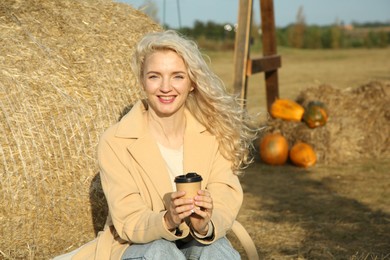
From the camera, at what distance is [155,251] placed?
3086 mm

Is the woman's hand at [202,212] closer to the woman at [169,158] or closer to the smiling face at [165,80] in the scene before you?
the woman at [169,158]

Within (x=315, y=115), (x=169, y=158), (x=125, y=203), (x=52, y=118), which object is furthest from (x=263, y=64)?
(x=125, y=203)

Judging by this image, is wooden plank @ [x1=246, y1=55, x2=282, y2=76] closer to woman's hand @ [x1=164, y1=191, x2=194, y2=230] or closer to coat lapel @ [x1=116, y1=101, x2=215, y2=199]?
coat lapel @ [x1=116, y1=101, x2=215, y2=199]

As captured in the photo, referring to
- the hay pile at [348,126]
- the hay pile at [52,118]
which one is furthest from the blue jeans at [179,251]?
the hay pile at [348,126]

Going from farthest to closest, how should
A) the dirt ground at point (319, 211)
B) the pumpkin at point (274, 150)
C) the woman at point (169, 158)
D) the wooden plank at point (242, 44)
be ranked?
the pumpkin at point (274, 150) < the wooden plank at point (242, 44) < the dirt ground at point (319, 211) < the woman at point (169, 158)

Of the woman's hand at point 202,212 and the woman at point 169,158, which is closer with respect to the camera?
the woman's hand at point 202,212

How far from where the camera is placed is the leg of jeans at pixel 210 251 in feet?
10.5

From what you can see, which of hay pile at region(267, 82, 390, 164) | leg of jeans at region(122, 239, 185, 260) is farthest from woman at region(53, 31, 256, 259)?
hay pile at region(267, 82, 390, 164)

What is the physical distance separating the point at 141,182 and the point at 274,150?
17.0 ft

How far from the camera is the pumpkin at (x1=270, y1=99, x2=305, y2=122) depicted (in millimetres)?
8758

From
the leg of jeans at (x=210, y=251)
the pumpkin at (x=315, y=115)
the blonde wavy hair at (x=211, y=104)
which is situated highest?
the blonde wavy hair at (x=211, y=104)

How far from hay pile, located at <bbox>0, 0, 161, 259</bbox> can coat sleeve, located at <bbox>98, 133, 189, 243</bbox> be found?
2.66 ft

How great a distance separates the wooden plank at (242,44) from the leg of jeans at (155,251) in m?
4.88

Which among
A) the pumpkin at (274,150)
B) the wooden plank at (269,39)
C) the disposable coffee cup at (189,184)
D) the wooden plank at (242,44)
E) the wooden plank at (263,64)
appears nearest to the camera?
the disposable coffee cup at (189,184)
